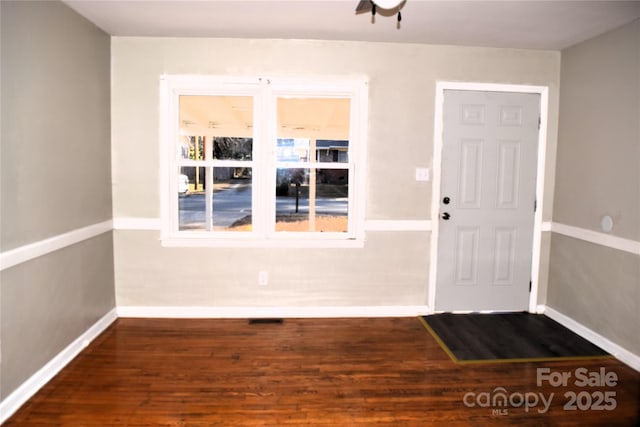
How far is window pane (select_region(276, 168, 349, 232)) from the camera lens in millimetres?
3533

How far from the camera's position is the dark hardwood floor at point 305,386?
7.02ft

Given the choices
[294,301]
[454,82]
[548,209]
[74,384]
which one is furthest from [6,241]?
[548,209]

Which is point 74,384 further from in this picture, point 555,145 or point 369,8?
point 555,145

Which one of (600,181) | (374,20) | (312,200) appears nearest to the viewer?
(374,20)

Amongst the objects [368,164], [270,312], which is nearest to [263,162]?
[368,164]

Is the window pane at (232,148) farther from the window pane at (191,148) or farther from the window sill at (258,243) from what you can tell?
the window sill at (258,243)

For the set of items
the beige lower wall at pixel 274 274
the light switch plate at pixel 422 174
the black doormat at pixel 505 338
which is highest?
the light switch plate at pixel 422 174

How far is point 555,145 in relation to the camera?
3.55 m

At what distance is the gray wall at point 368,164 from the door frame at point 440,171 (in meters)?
0.05

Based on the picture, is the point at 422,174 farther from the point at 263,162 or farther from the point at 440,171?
the point at 263,162

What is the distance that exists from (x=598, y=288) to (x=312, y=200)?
7.82 ft

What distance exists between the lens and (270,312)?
3523mm

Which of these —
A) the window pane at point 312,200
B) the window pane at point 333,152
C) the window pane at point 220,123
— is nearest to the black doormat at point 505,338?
the window pane at point 312,200

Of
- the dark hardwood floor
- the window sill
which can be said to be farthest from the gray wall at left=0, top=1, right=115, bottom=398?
the window sill
